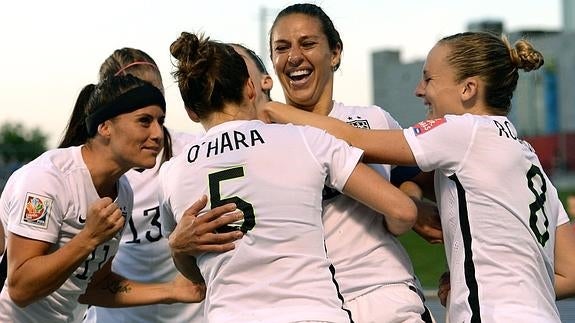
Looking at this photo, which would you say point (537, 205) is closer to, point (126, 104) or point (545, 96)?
point (126, 104)

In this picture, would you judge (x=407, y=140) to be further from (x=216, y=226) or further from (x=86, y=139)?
(x=86, y=139)

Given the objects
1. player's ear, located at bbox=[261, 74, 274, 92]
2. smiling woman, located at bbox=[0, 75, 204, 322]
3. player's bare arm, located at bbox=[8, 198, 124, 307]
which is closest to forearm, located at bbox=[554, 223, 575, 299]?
player's ear, located at bbox=[261, 74, 274, 92]

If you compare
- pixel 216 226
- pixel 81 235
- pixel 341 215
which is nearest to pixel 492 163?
pixel 341 215

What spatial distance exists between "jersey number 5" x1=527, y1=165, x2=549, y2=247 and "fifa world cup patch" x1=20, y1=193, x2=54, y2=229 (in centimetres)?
195

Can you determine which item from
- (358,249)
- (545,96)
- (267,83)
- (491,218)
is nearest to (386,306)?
(358,249)

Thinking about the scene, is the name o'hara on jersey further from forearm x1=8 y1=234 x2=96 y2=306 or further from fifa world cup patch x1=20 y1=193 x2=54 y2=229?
fifa world cup patch x1=20 y1=193 x2=54 y2=229

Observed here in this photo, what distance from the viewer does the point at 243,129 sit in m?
3.66

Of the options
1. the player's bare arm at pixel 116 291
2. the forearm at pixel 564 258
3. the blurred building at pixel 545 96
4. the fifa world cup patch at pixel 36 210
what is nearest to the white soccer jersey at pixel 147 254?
the player's bare arm at pixel 116 291

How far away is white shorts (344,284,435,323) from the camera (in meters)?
3.93

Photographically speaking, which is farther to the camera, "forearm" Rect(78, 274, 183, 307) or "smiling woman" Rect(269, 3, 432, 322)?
"forearm" Rect(78, 274, 183, 307)

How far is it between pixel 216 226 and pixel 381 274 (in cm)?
77

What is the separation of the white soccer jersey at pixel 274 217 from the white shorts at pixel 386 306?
35 centimetres

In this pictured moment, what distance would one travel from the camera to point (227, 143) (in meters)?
3.65

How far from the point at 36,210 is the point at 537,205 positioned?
6.56 ft
